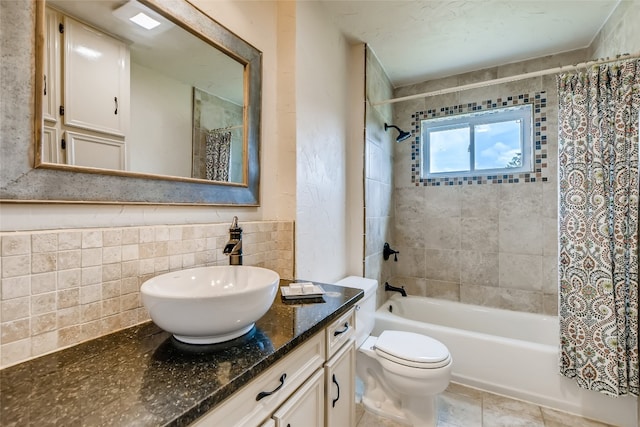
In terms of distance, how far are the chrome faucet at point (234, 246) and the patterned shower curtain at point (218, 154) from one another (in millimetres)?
244

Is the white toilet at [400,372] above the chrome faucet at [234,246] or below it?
below

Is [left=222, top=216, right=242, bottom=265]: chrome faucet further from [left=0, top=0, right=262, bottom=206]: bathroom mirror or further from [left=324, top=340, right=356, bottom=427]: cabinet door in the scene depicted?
[left=324, top=340, right=356, bottom=427]: cabinet door

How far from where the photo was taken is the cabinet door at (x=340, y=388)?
1.05 meters

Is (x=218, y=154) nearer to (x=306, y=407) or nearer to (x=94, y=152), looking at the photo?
(x=94, y=152)

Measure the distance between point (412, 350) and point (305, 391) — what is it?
92 cm

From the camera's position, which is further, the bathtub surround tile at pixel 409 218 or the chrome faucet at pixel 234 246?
the bathtub surround tile at pixel 409 218

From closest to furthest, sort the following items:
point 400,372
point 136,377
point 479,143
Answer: point 136,377 < point 400,372 < point 479,143

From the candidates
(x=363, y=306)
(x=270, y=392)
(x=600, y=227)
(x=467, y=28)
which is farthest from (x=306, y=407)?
(x=467, y=28)

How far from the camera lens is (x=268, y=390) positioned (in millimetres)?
749

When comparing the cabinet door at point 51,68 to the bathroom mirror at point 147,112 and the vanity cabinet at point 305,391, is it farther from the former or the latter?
the vanity cabinet at point 305,391

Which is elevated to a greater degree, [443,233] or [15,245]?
[15,245]

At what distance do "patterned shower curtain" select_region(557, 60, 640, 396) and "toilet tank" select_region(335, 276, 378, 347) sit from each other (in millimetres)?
1156

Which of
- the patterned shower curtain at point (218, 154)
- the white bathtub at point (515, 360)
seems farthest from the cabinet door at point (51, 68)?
the white bathtub at point (515, 360)

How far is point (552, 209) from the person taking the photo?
2.33 metres
